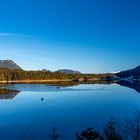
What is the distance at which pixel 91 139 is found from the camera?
656 inches

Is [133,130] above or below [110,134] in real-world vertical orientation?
below

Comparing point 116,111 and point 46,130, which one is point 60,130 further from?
point 116,111

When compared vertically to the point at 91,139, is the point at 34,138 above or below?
below

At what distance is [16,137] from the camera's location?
31.8m

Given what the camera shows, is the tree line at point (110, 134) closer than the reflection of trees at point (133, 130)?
Yes

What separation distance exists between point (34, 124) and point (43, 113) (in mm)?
9504

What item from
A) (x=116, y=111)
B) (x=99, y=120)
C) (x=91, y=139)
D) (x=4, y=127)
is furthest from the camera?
(x=116, y=111)

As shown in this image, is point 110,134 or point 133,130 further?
point 133,130

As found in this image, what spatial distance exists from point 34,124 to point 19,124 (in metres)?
1.92

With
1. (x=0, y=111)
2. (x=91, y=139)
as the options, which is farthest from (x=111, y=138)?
(x=0, y=111)

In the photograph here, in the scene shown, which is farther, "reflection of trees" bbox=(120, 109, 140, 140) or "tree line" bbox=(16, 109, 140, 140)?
"reflection of trees" bbox=(120, 109, 140, 140)

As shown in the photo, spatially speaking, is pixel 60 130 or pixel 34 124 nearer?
pixel 60 130

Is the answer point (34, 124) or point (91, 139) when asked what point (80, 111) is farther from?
point (91, 139)

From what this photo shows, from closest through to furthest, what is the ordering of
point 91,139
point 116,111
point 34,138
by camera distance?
point 91,139, point 34,138, point 116,111
